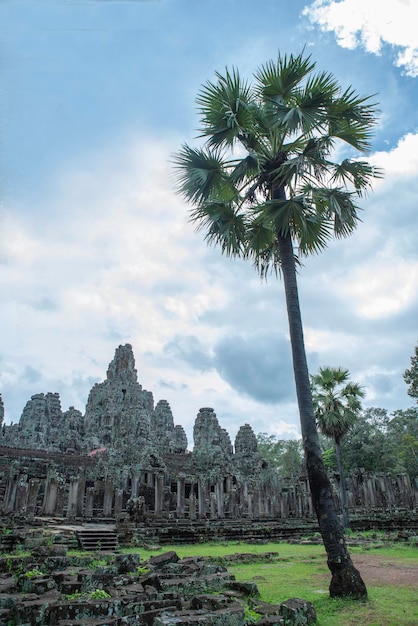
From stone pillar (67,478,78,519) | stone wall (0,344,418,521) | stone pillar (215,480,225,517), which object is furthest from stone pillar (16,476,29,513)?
stone pillar (215,480,225,517)

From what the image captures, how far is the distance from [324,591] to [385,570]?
9.75 feet

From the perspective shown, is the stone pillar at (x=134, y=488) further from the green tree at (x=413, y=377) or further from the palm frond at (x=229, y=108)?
the green tree at (x=413, y=377)

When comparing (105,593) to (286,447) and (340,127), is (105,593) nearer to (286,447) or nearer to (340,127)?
(340,127)

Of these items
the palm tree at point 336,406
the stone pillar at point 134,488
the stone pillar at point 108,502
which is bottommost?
the stone pillar at point 108,502

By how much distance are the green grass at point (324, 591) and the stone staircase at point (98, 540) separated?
80cm

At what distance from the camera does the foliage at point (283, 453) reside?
2127 inches

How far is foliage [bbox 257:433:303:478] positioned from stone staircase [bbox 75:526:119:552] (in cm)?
4413

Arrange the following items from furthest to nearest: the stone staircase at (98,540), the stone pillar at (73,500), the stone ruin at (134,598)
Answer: the stone pillar at (73,500) < the stone staircase at (98,540) < the stone ruin at (134,598)

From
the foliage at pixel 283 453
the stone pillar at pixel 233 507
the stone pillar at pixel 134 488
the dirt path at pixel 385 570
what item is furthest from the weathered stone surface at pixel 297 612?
the foliage at pixel 283 453

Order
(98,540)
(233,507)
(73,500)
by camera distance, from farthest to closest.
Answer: (233,507) → (73,500) → (98,540)

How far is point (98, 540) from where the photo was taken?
1091 cm

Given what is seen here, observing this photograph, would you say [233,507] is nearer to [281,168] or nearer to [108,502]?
[108,502]

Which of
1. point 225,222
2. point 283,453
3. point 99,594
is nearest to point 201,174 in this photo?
point 225,222

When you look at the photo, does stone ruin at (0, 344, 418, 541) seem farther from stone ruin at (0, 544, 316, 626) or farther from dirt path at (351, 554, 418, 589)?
stone ruin at (0, 544, 316, 626)
